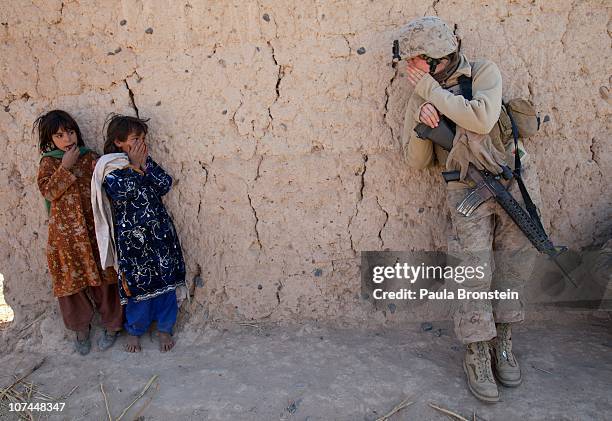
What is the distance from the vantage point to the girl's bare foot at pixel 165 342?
8.29 feet

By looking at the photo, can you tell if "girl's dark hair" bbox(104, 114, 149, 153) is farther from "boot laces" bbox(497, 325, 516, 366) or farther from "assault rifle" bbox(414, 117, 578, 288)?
"boot laces" bbox(497, 325, 516, 366)

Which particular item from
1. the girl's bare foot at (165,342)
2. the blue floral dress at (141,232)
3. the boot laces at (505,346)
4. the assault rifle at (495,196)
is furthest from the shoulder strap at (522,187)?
the girl's bare foot at (165,342)

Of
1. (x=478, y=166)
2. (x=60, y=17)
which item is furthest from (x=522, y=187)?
(x=60, y=17)

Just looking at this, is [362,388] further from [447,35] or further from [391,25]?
[391,25]

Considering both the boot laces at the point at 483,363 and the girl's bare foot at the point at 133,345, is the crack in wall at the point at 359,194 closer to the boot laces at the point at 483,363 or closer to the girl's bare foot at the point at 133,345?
the boot laces at the point at 483,363

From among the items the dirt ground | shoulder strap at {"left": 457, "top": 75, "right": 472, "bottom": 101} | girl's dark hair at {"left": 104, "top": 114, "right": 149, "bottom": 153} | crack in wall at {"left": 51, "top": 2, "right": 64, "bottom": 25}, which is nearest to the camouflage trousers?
the dirt ground

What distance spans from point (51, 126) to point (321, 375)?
1.85 metres

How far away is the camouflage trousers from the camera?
206 centimetres

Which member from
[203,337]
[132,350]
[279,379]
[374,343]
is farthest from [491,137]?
[132,350]

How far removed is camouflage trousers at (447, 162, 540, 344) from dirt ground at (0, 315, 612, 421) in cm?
29

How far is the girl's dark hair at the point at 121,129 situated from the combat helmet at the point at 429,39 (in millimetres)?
1380

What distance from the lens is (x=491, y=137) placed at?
6.80 feet

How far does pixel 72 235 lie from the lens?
8.11 feet

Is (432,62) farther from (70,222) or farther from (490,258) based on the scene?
(70,222)
